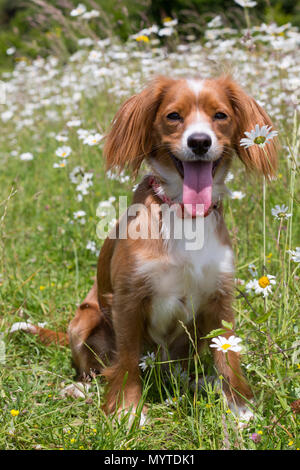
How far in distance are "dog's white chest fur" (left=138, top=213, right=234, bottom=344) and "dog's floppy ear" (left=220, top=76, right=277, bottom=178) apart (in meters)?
0.32

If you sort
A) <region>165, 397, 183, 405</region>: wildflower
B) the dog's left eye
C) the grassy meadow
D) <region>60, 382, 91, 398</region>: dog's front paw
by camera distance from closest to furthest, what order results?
1. the grassy meadow
2. <region>165, 397, 183, 405</region>: wildflower
3. the dog's left eye
4. <region>60, 382, 91, 398</region>: dog's front paw

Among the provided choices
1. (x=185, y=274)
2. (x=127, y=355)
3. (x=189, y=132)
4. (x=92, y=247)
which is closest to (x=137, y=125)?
(x=189, y=132)

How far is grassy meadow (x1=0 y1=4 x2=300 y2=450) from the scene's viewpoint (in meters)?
1.99

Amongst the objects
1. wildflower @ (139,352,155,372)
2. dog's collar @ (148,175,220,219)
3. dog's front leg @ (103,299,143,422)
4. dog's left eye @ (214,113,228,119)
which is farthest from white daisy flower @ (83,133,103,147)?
wildflower @ (139,352,155,372)

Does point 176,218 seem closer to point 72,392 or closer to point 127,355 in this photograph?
point 127,355

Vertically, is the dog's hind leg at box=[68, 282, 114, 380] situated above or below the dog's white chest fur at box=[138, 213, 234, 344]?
below

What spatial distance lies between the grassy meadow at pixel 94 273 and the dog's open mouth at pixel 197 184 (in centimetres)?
23

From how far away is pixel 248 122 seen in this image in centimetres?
234

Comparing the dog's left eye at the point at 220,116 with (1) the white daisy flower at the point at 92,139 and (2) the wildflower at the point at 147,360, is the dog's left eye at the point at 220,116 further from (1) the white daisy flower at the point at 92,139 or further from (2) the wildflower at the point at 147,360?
(1) the white daisy flower at the point at 92,139

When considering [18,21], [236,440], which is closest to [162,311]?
[236,440]

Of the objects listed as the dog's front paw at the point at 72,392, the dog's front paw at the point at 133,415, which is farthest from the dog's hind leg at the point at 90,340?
the dog's front paw at the point at 133,415

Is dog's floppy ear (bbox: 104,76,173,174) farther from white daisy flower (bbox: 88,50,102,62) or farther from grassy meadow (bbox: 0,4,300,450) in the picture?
white daisy flower (bbox: 88,50,102,62)

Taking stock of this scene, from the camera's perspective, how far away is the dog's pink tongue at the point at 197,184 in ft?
7.27

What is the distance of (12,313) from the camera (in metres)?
2.98
